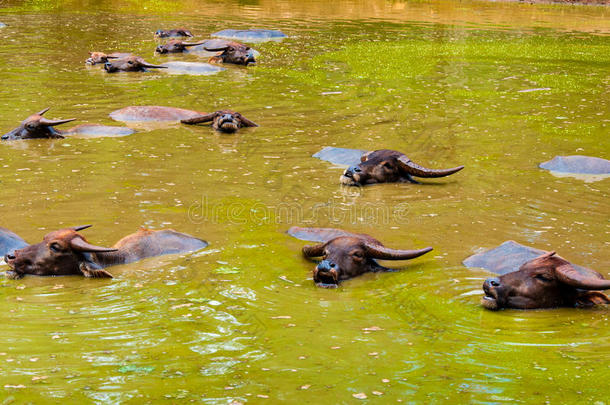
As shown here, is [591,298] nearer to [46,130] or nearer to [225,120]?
[225,120]

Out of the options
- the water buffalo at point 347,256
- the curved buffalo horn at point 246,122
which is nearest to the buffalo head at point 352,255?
the water buffalo at point 347,256

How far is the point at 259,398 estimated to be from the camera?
502cm

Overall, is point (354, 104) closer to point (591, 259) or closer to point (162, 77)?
point (162, 77)

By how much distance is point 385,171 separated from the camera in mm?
10938


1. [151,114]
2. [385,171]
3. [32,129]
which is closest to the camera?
[385,171]

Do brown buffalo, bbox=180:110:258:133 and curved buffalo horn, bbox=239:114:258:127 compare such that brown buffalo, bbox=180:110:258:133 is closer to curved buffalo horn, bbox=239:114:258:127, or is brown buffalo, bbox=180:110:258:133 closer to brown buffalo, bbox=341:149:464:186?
curved buffalo horn, bbox=239:114:258:127

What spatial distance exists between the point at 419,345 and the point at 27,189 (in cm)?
608

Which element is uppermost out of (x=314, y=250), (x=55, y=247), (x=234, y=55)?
(x=234, y=55)

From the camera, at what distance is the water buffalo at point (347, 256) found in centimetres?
711

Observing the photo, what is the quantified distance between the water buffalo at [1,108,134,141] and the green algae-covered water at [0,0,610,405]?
0.85 feet

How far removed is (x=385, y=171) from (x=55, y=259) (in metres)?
5.08

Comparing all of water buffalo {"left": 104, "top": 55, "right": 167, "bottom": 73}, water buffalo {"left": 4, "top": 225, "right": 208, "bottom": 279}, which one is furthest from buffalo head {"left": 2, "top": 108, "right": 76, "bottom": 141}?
water buffalo {"left": 104, "top": 55, "right": 167, "bottom": 73}

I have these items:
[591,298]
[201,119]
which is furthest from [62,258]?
[201,119]

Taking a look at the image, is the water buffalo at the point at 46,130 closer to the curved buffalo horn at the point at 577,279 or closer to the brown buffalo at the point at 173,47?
the curved buffalo horn at the point at 577,279
